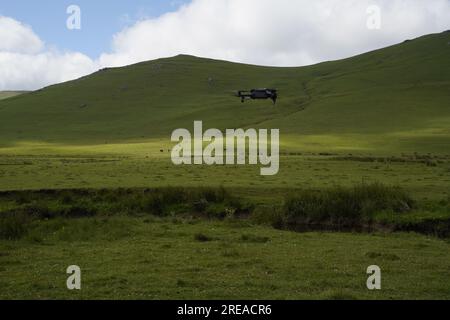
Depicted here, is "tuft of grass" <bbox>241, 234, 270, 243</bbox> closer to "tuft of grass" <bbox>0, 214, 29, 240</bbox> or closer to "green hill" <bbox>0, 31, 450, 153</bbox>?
"tuft of grass" <bbox>0, 214, 29, 240</bbox>

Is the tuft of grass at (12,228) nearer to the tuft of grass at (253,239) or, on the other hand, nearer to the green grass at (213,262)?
the green grass at (213,262)

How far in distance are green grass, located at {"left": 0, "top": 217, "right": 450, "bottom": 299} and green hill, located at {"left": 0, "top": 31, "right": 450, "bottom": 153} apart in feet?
154

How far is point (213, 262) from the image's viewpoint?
19.1m

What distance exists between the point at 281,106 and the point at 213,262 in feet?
356

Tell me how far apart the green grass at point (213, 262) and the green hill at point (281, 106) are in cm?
4681

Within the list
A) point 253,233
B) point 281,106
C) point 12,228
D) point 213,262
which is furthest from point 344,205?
point 281,106

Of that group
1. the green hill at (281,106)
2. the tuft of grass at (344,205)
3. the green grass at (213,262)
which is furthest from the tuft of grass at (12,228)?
the green hill at (281,106)

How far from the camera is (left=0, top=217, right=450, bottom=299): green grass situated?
614 inches

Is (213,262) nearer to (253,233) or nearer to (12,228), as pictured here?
(253,233)

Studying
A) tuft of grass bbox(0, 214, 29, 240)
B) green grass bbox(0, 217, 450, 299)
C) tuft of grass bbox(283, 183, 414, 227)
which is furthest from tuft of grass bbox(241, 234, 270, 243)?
tuft of grass bbox(0, 214, 29, 240)

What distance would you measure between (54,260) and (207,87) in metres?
153

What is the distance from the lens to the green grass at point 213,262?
614 inches

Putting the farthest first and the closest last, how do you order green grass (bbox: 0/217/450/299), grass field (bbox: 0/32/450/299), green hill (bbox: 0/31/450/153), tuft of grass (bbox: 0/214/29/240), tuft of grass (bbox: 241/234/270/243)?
1. green hill (bbox: 0/31/450/153)
2. tuft of grass (bbox: 0/214/29/240)
3. tuft of grass (bbox: 241/234/270/243)
4. grass field (bbox: 0/32/450/299)
5. green grass (bbox: 0/217/450/299)
